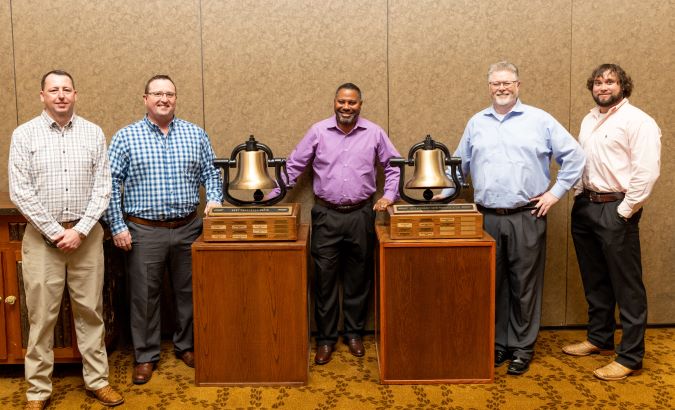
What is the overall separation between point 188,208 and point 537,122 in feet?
6.26

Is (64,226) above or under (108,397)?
above

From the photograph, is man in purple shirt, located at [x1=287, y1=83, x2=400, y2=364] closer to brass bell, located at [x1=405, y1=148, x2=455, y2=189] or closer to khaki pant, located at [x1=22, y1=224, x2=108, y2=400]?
brass bell, located at [x1=405, y1=148, x2=455, y2=189]

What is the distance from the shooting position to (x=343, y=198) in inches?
139

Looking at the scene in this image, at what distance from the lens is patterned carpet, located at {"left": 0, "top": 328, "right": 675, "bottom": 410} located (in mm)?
2938

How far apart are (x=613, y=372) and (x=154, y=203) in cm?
250

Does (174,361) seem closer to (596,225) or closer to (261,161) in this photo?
(261,161)

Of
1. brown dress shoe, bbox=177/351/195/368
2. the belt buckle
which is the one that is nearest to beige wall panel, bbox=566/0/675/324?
the belt buckle

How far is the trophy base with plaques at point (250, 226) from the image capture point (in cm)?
303

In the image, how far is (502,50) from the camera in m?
3.78

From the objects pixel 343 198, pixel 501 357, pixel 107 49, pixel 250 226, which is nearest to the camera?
pixel 250 226

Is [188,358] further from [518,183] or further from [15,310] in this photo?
[518,183]

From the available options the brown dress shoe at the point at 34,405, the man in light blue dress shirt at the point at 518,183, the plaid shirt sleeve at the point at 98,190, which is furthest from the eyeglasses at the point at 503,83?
the brown dress shoe at the point at 34,405

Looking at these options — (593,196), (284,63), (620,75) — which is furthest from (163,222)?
(620,75)

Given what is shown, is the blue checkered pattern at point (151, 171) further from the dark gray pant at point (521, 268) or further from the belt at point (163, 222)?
the dark gray pant at point (521, 268)
